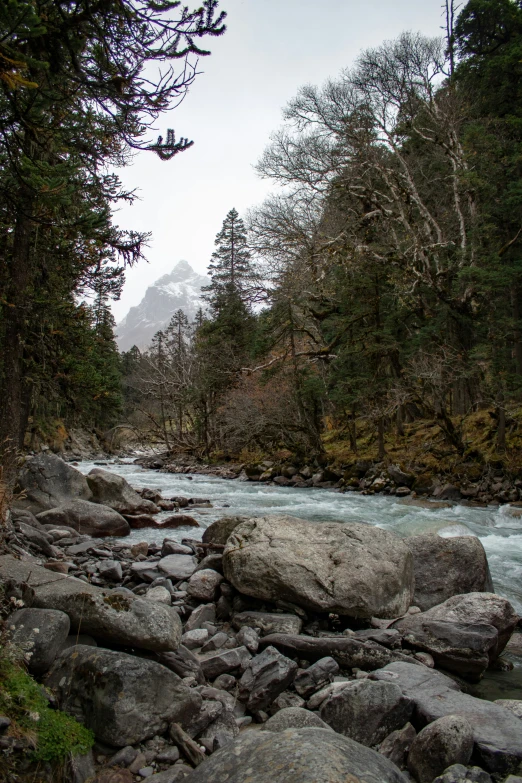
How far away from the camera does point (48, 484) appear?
1126 cm

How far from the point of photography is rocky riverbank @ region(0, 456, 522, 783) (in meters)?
3.09

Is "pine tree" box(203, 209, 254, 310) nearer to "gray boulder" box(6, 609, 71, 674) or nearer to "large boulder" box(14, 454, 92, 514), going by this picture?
"large boulder" box(14, 454, 92, 514)

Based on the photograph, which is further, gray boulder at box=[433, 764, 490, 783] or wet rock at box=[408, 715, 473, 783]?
wet rock at box=[408, 715, 473, 783]

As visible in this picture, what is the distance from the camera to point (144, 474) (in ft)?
78.5

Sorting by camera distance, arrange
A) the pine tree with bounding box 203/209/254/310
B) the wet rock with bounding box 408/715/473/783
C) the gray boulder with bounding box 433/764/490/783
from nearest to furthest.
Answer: the gray boulder with bounding box 433/764/490/783, the wet rock with bounding box 408/715/473/783, the pine tree with bounding box 203/209/254/310

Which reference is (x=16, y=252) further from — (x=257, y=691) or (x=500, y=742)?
(x=500, y=742)

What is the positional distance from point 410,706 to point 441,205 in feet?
65.5

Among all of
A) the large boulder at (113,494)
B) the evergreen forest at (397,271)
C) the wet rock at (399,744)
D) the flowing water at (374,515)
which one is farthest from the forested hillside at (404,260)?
the wet rock at (399,744)

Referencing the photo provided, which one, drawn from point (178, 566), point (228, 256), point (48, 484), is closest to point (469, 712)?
point (178, 566)

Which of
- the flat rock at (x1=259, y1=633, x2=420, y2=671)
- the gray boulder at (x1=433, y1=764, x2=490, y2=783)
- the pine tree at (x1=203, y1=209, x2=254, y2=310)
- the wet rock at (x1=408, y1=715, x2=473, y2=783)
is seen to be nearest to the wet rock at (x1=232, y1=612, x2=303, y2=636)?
the flat rock at (x1=259, y1=633, x2=420, y2=671)

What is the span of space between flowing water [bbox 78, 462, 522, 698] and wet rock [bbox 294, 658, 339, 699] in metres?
1.45

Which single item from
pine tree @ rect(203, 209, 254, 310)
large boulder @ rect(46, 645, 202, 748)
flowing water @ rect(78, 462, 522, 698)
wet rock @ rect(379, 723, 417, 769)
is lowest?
flowing water @ rect(78, 462, 522, 698)

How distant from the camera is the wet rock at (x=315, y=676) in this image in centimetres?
430

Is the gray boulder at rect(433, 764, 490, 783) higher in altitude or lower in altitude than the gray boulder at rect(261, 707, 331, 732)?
lower
